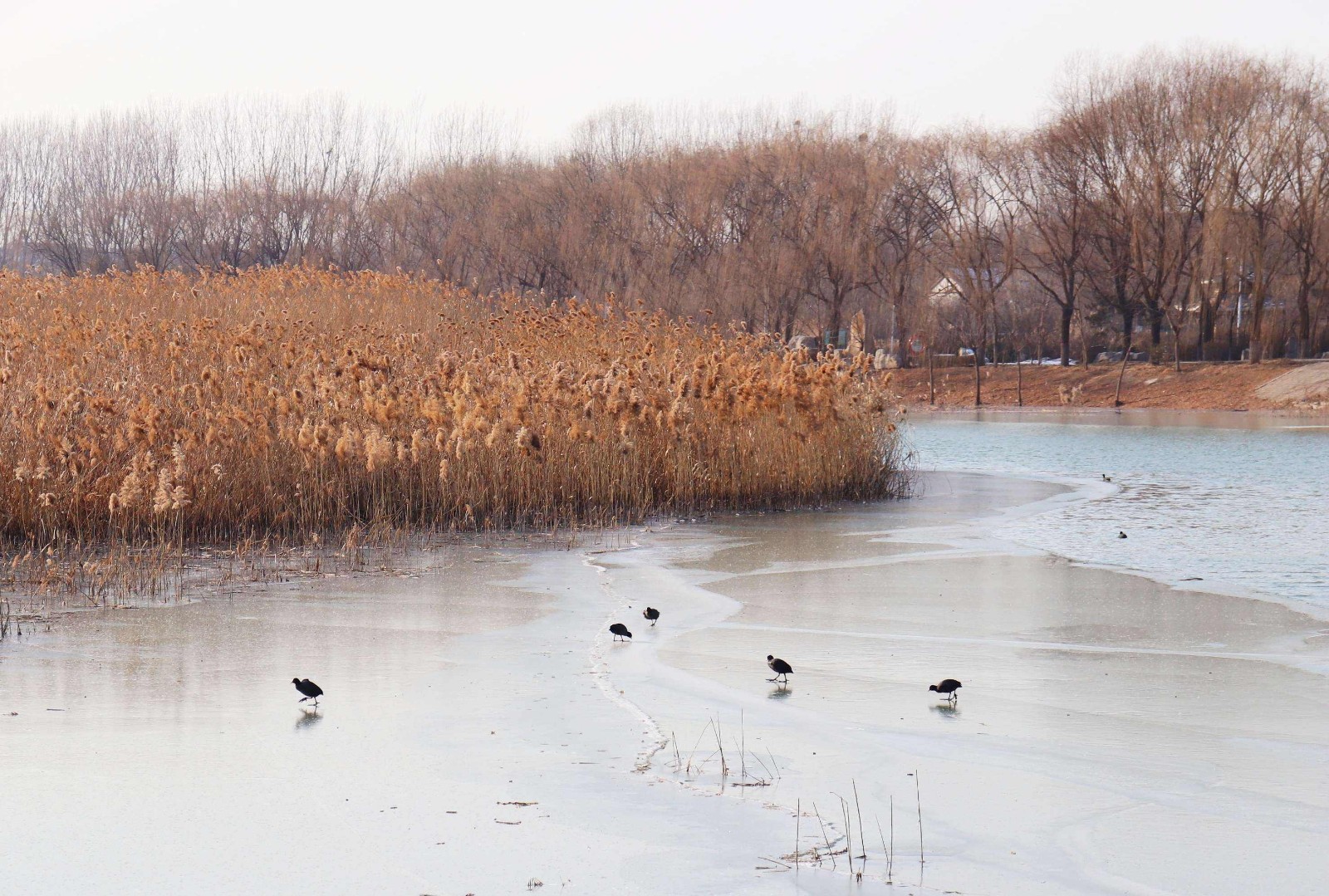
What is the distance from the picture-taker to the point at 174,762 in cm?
432

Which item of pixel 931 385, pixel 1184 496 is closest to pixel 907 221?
pixel 931 385

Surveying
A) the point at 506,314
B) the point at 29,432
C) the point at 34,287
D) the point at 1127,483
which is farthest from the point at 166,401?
the point at 1127,483

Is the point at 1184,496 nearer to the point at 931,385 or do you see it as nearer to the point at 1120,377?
the point at 1120,377

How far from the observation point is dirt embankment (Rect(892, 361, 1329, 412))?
129ft

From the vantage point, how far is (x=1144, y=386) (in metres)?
44.0

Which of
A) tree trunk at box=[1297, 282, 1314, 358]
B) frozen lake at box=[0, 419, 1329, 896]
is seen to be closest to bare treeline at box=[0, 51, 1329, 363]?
tree trunk at box=[1297, 282, 1314, 358]

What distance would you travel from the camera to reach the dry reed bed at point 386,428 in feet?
30.3

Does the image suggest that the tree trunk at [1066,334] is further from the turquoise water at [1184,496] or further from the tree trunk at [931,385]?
the turquoise water at [1184,496]

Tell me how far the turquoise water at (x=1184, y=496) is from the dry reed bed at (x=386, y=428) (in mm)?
2545

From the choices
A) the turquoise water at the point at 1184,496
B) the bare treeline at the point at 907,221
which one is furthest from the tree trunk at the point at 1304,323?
the turquoise water at the point at 1184,496

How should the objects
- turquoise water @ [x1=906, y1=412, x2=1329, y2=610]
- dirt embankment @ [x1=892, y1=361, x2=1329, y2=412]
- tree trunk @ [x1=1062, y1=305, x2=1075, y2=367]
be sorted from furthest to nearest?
tree trunk @ [x1=1062, y1=305, x2=1075, y2=367], dirt embankment @ [x1=892, y1=361, x2=1329, y2=412], turquoise water @ [x1=906, y1=412, x2=1329, y2=610]

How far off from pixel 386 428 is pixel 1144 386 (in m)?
37.2

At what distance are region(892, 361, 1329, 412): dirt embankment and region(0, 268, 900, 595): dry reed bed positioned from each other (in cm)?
2640

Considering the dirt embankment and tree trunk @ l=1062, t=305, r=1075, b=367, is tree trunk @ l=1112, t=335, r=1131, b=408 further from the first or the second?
tree trunk @ l=1062, t=305, r=1075, b=367
